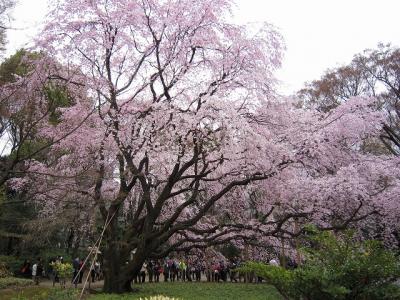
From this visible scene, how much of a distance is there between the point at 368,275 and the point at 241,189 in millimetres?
9634

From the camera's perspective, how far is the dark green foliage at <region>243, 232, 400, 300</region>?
528 centimetres

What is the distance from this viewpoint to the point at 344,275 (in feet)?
17.7

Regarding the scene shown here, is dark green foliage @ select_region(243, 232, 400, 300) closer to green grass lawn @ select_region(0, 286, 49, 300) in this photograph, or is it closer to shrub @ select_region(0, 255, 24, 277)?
green grass lawn @ select_region(0, 286, 49, 300)

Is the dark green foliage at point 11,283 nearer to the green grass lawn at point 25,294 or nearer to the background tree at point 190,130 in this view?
the green grass lawn at point 25,294

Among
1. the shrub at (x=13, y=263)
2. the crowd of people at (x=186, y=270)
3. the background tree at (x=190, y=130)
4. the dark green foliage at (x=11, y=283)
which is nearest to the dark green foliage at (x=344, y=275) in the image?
the background tree at (x=190, y=130)

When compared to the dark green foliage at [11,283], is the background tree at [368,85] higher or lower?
higher

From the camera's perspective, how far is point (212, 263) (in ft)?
65.9

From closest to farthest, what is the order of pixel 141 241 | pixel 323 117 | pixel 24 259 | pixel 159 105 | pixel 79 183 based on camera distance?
1. pixel 79 183
2. pixel 159 105
3. pixel 141 241
4. pixel 323 117
5. pixel 24 259

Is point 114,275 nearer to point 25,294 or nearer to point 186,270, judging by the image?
point 25,294

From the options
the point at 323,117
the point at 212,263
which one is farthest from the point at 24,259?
the point at 323,117

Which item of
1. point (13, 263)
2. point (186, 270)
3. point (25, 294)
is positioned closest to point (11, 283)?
point (25, 294)

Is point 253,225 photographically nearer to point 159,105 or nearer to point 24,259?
point 159,105

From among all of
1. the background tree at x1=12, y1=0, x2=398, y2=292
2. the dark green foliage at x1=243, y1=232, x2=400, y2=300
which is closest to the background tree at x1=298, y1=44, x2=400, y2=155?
the background tree at x1=12, y1=0, x2=398, y2=292

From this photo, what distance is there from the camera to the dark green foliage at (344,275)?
5277 mm
